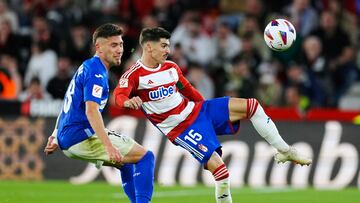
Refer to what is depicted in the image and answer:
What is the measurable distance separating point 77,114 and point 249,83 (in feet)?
28.0

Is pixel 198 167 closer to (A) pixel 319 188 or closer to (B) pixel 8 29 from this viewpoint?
(A) pixel 319 188

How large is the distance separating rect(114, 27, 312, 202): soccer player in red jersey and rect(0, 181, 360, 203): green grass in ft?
7.87

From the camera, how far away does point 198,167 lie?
17.2 m

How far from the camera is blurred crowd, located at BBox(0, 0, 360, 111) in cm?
1870

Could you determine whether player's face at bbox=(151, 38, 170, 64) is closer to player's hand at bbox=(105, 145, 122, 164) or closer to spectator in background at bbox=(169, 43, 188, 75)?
player's hand at bbox=(105, 145, 122, 164)

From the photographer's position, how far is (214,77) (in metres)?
19.5

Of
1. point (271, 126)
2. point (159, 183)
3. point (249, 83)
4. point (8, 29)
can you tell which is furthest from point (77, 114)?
point (8, 29)

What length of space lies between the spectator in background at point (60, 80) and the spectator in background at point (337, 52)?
486 cm

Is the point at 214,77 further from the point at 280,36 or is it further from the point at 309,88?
the point at 280,36

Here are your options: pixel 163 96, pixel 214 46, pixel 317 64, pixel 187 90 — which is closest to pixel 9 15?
pixel 214 46

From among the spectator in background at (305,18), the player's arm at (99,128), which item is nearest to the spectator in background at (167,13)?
the spectator in background at (305,18)

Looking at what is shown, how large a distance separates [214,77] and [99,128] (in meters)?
9.83

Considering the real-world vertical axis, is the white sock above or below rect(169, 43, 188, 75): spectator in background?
below

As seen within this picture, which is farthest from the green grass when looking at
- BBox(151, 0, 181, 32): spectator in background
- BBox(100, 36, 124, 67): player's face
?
BBox(151, 0, 181, 32): spectator in background
